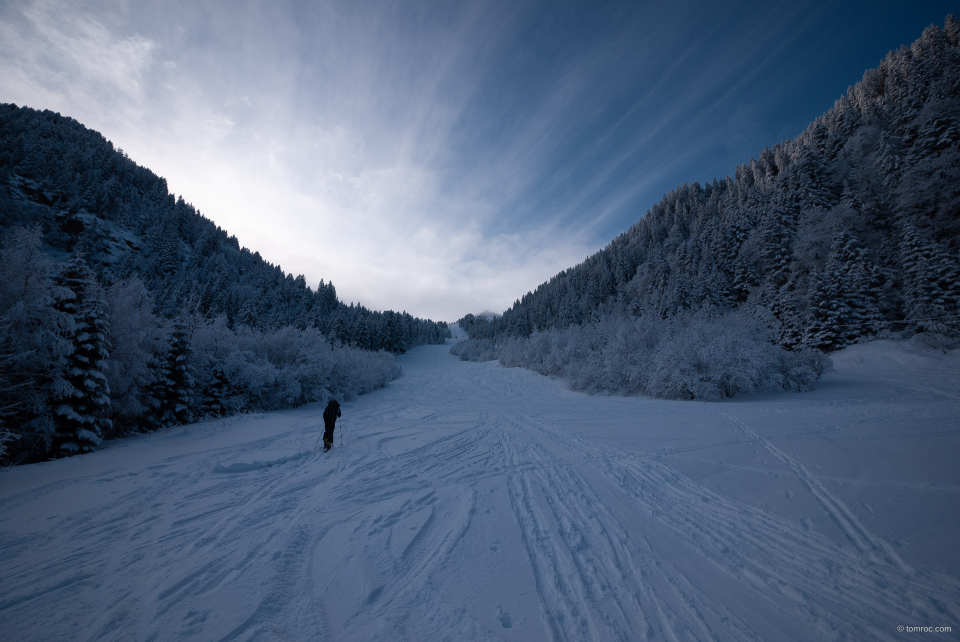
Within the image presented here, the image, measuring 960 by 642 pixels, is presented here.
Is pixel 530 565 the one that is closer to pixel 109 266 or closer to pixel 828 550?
pixel 828 550

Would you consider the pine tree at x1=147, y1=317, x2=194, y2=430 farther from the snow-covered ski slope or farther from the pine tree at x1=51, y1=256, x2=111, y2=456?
the snow-covered ski slope

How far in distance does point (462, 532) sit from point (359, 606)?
1.67 m

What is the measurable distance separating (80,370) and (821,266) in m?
45.5

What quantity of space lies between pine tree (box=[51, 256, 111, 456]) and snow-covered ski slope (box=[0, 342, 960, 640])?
77.8 inches

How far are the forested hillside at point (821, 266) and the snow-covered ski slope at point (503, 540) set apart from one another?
795 centimetres

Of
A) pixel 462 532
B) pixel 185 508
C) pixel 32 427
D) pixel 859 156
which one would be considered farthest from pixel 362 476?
pixel 859 156

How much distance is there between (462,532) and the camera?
4289mm

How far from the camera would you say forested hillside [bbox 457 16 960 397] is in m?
16.4

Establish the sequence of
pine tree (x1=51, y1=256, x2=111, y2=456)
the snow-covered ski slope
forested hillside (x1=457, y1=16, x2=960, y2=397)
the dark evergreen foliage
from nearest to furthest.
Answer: the snow-covered ski slope → pine tree (x1=51, y1=256, x2=111, y2=456) → forested hillside (x1=457, y1=16, x2=960, y2=397) → the dark evergreen foliage

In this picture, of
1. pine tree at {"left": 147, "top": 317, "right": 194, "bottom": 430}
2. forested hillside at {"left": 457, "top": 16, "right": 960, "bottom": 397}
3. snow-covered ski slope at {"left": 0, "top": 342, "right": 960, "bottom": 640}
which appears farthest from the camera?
forested hillside at {"left": 457, "top": 16, "right": 960, "bottom": 397}

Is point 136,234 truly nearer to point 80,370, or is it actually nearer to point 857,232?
point 80,370

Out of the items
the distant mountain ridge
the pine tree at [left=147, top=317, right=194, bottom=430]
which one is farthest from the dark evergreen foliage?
the distant mountain ridge

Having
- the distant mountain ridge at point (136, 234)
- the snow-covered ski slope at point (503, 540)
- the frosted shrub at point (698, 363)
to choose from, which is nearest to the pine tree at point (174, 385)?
the snow-covered ski slope at point (503, 540)

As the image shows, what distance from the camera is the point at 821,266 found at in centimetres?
2620
